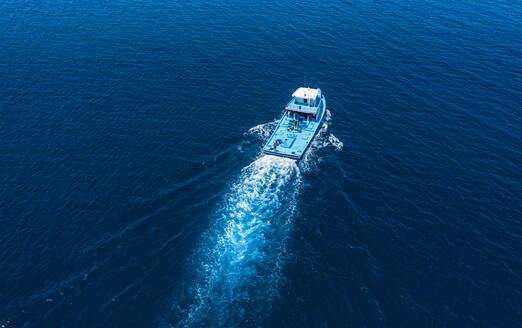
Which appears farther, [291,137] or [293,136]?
[293,136]

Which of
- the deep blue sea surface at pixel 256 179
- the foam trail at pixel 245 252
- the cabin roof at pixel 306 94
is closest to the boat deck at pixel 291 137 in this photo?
Result: the deep blue sea surface at pixel 256 179

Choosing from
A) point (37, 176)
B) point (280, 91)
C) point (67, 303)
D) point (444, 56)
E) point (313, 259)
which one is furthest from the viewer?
point (444, 56)

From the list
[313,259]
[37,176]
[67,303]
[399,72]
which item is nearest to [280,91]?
[399,72]

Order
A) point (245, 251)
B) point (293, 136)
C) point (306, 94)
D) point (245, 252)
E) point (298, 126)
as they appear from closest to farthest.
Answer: point (245, 252)
point (245, 251)
point (293, 136)
point (298, 126)
point (306, 94)

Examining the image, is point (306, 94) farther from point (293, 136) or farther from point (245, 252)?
point (245, 252)

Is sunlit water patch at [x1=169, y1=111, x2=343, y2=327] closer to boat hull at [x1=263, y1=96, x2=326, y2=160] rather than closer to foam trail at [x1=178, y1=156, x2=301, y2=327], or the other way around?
foam trail at [x1=178, y1=156, x2=301, y2=327]

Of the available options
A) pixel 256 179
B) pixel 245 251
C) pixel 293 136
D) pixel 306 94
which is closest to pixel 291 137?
pixel 293 136

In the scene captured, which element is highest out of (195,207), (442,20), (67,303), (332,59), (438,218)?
(442,20)

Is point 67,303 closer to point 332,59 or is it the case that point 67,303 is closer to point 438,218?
point 438,218
